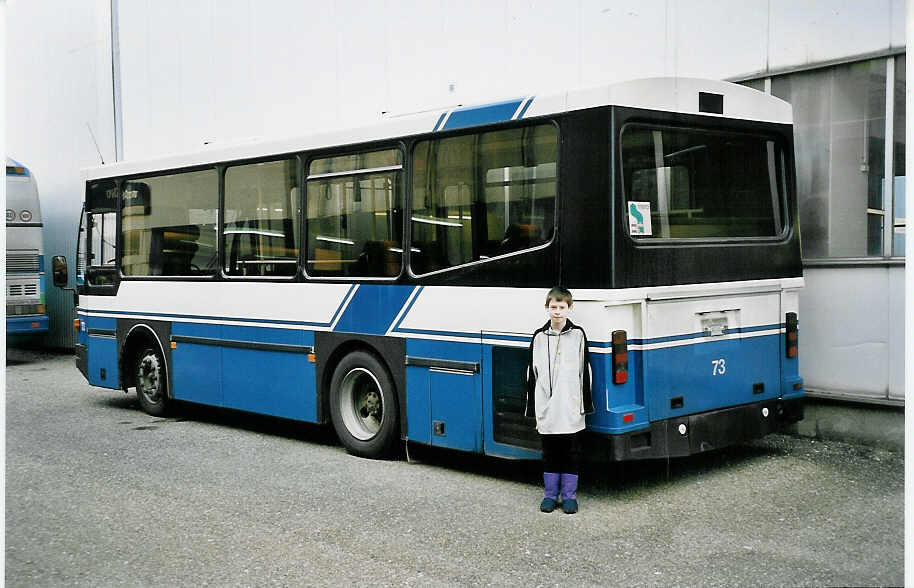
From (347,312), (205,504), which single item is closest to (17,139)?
(347,312)

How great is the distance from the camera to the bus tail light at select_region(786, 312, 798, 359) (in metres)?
8.18

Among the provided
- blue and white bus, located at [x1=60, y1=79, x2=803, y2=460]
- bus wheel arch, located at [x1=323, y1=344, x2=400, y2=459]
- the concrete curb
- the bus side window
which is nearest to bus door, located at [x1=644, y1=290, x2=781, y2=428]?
blue and white bus, located at [x1=60, y1=79, x2=803, y2=460]

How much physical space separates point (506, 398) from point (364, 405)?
1.90 m

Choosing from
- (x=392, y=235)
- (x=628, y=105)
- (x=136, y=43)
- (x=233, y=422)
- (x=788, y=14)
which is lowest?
(x=233, y=422)

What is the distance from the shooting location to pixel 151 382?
1145 cm

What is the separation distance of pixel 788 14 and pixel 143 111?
39.6 feet

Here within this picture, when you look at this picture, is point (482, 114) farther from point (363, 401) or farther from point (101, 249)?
point (101, 249)

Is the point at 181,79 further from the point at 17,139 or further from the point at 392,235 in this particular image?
the point at 392,235

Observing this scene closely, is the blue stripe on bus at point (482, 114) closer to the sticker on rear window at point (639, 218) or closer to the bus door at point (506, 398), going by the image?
the sticker on rear window at point (639, 218)

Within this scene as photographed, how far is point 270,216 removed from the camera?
976 centimetres

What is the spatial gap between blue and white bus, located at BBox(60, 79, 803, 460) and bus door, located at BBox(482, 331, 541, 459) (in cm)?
2

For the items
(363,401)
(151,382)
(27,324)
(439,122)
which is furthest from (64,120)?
(439,122)

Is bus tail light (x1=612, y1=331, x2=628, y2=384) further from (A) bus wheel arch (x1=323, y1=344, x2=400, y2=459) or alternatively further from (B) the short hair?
(A) bus wheel arch (x1=323, y1=344, x2=400, y2=459)

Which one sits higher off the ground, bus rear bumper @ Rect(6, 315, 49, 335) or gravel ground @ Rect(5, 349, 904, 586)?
bus rear bumper @ Rect(6, 315, 49, 335)
